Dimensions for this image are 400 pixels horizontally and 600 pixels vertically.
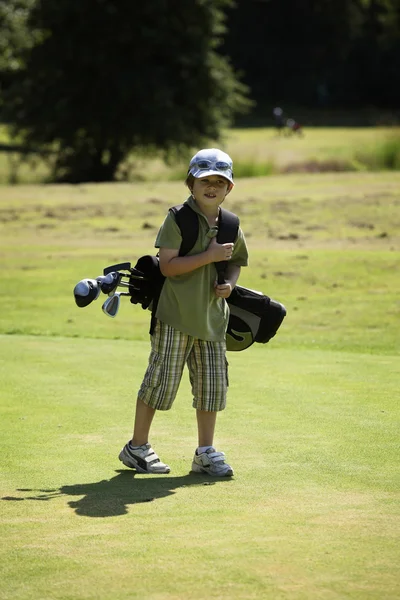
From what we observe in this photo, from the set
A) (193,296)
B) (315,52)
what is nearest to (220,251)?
(193,296)

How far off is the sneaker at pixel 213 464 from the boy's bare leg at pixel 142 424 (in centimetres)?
28

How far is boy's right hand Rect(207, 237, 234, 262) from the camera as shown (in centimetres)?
551

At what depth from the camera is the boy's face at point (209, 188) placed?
561 centimetres

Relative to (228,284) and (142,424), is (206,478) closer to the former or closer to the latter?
(142,424)

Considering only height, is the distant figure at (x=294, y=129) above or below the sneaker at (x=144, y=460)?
above

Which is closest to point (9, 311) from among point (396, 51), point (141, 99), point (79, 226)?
point (79, 226)

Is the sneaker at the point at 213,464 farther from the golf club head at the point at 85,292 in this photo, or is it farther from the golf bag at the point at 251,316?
the golf club head at the point at 85,292

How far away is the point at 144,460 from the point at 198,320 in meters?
0.71

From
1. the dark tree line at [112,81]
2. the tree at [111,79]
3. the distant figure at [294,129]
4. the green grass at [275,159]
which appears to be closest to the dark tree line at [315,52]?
the distant figure at [294,129]

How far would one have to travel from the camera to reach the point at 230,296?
5.98 meters

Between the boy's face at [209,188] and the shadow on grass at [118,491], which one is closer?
the shadow on grass at [118,491]

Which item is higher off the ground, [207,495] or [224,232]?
[224,232]

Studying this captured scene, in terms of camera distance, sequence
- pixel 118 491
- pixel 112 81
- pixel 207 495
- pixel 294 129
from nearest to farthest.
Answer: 1. pixel 207 495
2. pixel 118 491
3. pixel 112 81
4. pixel 294 129

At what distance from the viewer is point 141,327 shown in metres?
13.1
